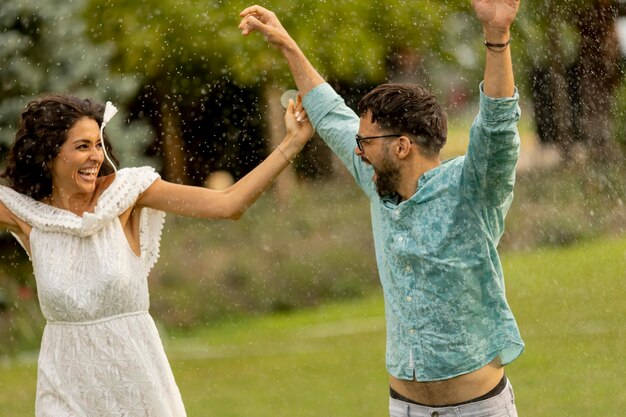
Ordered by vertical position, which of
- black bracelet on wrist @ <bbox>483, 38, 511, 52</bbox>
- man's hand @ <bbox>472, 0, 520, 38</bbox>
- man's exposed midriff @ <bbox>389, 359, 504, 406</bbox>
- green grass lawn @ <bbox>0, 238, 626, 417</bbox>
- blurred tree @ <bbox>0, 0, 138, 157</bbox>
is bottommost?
green grass lawn @ <bbox>0, 238, 626, 417</bbox>

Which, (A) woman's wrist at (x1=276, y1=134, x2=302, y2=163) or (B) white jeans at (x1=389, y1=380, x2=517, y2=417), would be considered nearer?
(B) white jeans at (x1=389, y1=380, x2=517, y2=417)

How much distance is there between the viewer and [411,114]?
3248 millimetres

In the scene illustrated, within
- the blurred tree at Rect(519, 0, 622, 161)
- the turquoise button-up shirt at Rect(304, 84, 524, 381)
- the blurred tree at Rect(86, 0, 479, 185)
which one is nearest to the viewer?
the turquoise button-up shirt at Rect(304, 84, 524, 381)

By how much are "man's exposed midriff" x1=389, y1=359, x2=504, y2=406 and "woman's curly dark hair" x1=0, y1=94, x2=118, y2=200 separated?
136cm

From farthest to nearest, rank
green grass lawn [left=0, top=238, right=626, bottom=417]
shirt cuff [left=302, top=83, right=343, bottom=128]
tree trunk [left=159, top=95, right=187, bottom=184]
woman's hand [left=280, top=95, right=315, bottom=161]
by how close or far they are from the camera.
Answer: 1. tree trunk [left=159, top=95, right=187, bottom=184]
2. green grass lawn [left=0, top=238, right=626, bottom=417]
3. woman's hand [left=280, top=95, right=315, bottom=161]
4. shirt cuff [left=302, top=83, right=343, bottom=128]

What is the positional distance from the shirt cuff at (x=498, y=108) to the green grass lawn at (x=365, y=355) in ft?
14.4

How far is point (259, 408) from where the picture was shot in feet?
25.7

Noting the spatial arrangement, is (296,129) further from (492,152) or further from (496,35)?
(496,35)

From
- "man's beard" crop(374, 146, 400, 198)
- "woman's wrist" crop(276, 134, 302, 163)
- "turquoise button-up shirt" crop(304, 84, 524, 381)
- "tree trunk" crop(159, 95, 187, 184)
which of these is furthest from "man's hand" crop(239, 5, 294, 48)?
"tree trunk" crop(159, 95, 187, 184)

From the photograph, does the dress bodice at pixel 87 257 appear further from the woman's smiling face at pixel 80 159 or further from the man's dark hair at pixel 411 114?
the man's dark hair at pixel 411 114

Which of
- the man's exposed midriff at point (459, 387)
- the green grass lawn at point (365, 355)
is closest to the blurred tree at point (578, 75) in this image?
the green grass lawn at point (365, 355)

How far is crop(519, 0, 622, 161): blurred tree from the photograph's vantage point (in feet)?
47.7

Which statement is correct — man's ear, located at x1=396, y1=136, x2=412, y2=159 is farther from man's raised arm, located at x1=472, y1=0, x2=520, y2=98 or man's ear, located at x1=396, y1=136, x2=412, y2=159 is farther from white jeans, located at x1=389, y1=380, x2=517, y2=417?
white jeans, located at x1=389, y1=380, x2=517, y2=417

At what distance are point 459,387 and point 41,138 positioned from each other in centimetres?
152
